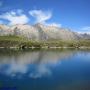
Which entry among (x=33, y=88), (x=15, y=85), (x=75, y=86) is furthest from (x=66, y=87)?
(x=15, y=85)

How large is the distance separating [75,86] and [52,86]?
365cm

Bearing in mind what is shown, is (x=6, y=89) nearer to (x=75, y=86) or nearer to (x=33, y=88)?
(x=33, y=88)

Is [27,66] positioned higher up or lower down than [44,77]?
lower down

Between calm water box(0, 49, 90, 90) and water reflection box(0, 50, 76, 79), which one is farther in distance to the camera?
water reflection box(0, 50, 76, 79)

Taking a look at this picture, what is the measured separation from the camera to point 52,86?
3350 cm

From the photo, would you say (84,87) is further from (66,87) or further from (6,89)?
(6,89)

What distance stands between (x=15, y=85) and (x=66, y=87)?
8.11m

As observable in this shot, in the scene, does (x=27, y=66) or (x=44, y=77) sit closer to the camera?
(x=44, y=77)

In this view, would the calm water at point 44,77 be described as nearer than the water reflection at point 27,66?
Yes

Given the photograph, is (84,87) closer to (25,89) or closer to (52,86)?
(52,86)

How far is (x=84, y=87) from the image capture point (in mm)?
31969

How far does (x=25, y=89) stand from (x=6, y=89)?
3119 mm

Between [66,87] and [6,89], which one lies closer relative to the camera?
[6,89]

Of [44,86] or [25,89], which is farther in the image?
[44,86]
